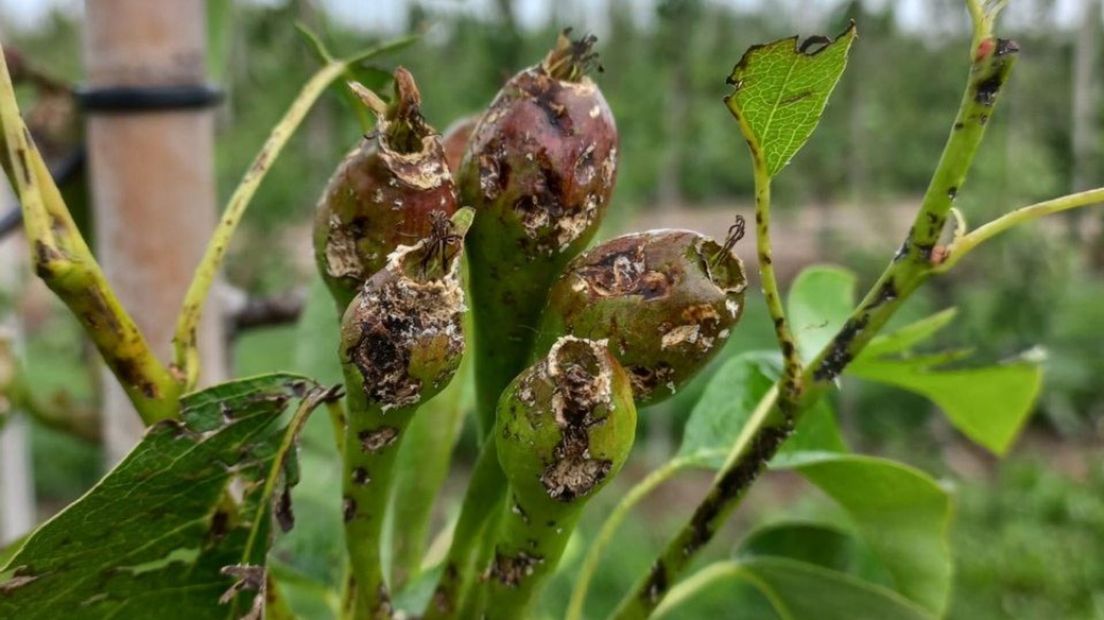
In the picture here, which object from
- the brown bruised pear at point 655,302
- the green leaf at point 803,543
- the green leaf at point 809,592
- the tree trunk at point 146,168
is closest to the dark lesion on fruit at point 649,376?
the brown bruised pear at point 655,302

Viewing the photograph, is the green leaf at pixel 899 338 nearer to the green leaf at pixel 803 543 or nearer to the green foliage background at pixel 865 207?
the green leaf at pixel 803 543

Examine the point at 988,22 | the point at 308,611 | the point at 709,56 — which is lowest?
the point at 308,611

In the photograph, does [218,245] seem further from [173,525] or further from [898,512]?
[898,512]

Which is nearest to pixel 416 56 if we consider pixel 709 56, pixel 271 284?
pixel 271 284

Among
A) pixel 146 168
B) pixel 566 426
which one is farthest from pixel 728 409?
pixel 146 168

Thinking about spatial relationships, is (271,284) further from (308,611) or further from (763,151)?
(763,151)

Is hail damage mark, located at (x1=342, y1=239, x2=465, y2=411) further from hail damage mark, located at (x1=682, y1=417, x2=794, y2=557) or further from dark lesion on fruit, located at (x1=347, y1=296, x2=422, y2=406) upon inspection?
hail damage mark, located at (x1=682, y1=417, x2=794, y2=557)
